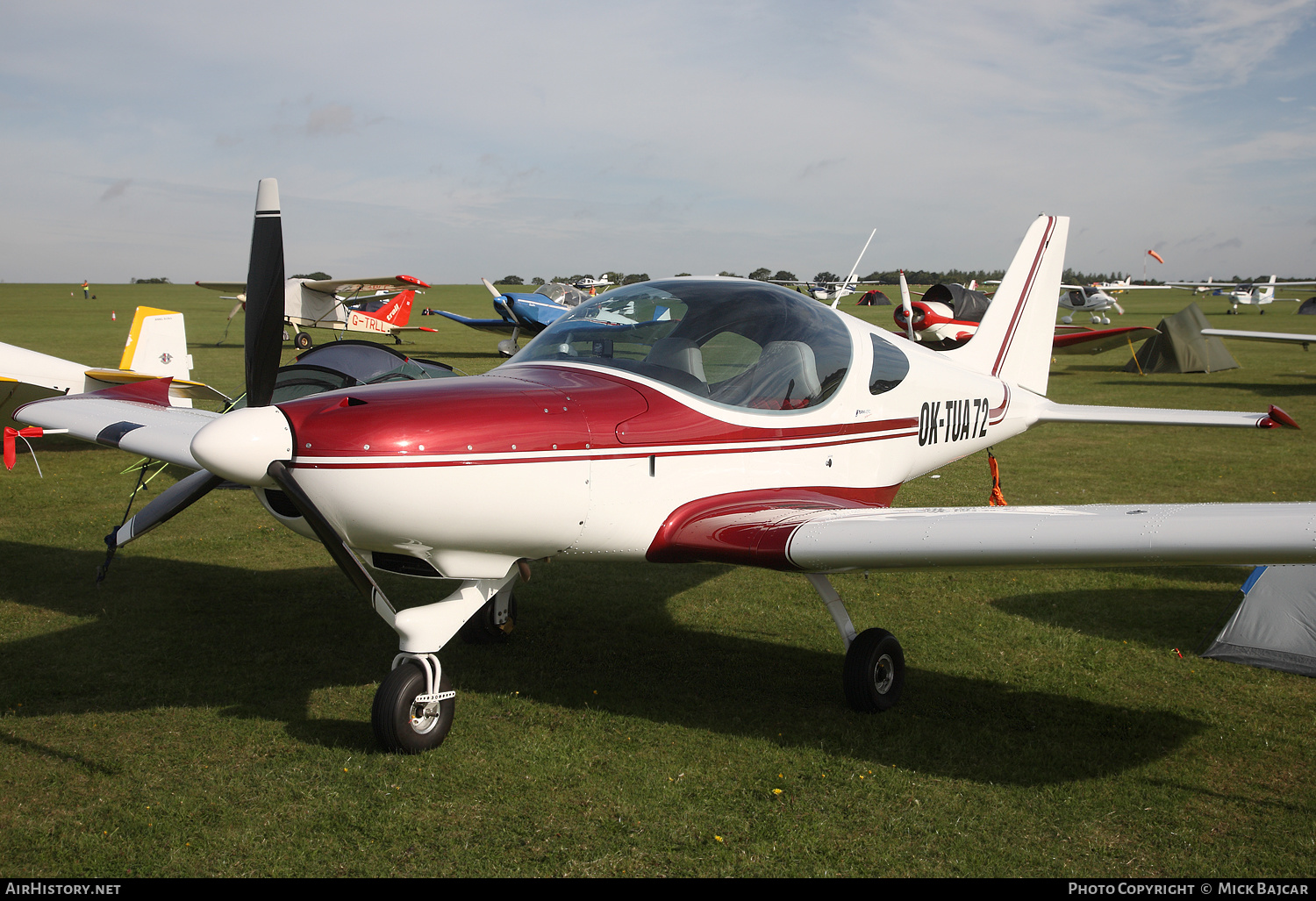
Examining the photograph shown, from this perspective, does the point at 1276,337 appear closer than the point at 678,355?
No

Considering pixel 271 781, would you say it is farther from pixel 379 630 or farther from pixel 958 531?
pixel 958 531

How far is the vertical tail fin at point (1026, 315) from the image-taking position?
7.10m

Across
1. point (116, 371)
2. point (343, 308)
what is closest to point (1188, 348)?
point (116, 371)

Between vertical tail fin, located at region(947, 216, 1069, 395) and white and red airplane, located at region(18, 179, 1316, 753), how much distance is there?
5.77 feet

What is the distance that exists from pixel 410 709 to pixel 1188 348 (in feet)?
78.8

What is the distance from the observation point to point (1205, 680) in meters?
4.91

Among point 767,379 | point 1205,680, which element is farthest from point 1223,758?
point 767,379

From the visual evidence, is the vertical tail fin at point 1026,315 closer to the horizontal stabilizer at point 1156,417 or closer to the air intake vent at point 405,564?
the horizontal stabilizer at point 1156,417

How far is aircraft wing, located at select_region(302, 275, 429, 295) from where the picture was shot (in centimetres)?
2814

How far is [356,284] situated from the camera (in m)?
31.3

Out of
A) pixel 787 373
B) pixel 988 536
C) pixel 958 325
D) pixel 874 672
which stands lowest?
pixel 874 672

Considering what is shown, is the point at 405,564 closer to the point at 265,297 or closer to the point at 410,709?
the point at 410,709

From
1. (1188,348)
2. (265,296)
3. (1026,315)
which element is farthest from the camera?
(1188,348)

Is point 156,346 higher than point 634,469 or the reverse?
higher
